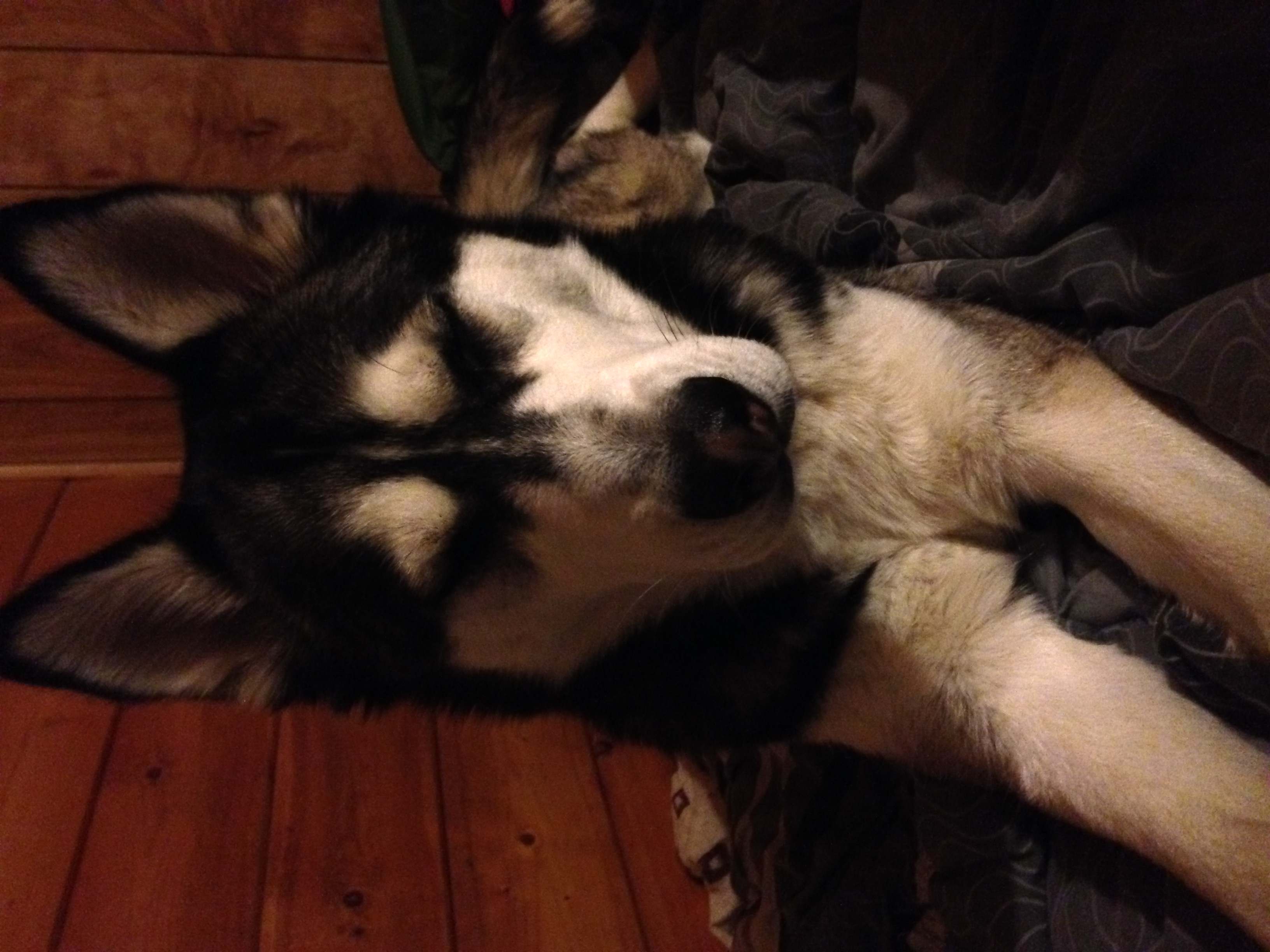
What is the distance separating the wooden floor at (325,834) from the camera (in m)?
2.19

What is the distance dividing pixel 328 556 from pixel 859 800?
106 cm

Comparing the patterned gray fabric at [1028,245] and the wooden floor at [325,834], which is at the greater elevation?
the patterned gray fabric at [1028,245]

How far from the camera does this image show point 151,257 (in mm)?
1280

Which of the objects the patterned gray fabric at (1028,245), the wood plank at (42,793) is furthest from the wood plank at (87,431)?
the patterned gray fabric at (1028,245)

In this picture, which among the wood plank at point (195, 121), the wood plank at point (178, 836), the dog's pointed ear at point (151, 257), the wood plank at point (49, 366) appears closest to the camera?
the dog's pointed ear at point (151, 257)

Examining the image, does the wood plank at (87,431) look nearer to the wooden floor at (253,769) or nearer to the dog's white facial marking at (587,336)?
the wooden floor at (253,769)

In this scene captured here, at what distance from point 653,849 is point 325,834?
2.94 feet

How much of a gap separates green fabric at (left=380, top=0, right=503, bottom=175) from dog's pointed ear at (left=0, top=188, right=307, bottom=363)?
0.95 metres

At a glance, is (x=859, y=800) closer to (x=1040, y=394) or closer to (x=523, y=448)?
(x=1040, y=394)

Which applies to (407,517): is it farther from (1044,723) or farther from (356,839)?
(356,839)

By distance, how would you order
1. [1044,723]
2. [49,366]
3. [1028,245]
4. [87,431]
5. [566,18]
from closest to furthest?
[1044,723]
[1028,245]
[566,18]
[49,366]
[87,431]

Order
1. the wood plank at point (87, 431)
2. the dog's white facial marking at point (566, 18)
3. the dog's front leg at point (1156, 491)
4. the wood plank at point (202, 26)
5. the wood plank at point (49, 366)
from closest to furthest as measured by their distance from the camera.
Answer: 1. the dog's front leg at point (1156, 491)
2. the dog's white facial marking at point (566, 18)
3. the wood plank at point (202, 26)
4. the wood plank at point (49, 366)
5. the wood plank at point (87, 431)

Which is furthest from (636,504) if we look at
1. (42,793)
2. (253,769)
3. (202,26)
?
(202,26)

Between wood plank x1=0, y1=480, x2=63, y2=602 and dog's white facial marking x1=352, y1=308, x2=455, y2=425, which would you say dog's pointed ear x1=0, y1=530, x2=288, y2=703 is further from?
wood plank x1=0, y1=480, x2=63, y2=602
